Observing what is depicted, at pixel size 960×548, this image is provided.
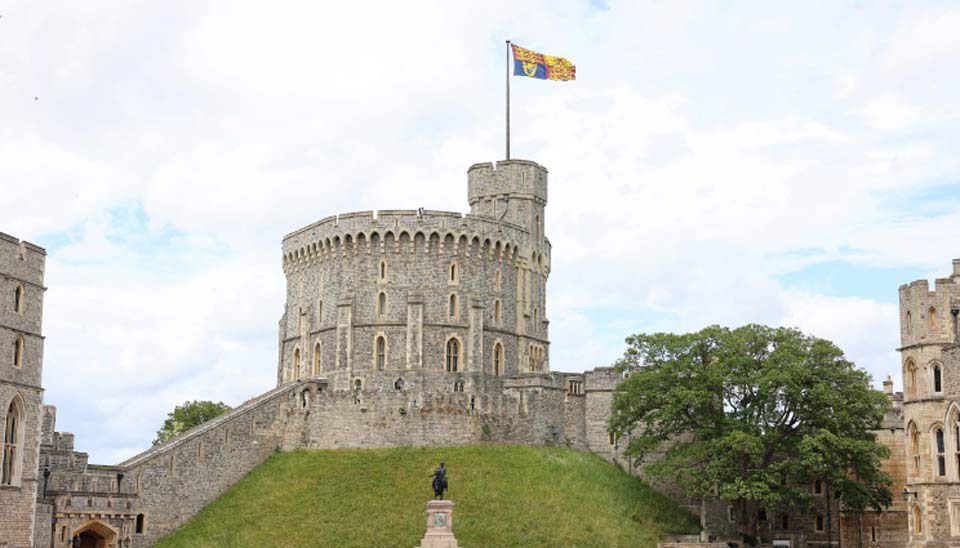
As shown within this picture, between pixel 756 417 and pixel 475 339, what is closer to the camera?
pixel 756 417

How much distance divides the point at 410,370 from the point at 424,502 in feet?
45.7

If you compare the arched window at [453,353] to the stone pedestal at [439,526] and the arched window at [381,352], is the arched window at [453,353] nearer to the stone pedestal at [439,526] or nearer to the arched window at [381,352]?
the arched window at [381,352]

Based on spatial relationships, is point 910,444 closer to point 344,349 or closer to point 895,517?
point 895,517

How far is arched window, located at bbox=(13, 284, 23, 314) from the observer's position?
56.4 meters

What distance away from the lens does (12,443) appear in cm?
5538

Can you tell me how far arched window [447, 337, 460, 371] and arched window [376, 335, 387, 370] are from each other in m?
4.39

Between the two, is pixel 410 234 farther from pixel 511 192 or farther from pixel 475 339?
pixel 511 192

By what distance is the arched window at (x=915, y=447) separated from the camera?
59.4m

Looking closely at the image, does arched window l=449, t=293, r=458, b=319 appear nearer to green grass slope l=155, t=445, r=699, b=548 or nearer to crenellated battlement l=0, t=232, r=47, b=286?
green grass slope l=155, t=445, r=699, b=548

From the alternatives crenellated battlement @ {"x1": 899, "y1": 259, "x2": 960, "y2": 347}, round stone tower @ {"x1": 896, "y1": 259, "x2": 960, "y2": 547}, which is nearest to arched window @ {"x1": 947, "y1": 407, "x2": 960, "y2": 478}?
round stone tower @ {"x1": 896, "y1": 259, "x2": 960, "y2": 547}

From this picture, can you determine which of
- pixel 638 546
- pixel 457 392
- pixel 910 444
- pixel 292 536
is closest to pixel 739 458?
pixel 638 546

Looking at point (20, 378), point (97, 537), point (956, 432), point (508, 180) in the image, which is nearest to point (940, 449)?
point (956, 432)

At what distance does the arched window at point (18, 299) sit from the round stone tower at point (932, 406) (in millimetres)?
43226

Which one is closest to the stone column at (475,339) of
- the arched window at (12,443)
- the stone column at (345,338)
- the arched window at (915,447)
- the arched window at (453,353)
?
the arched window at (453,353)
